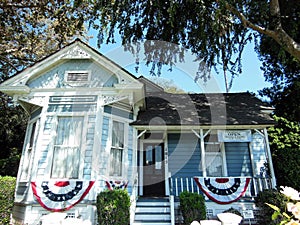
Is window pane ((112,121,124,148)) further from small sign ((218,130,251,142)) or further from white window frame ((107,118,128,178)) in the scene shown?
small sign ((218,130,251,142))

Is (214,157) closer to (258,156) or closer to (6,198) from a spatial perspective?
(258,156)

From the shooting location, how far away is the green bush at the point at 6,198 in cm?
646

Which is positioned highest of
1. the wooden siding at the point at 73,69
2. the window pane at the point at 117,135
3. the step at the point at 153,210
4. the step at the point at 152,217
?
the wooden siding at the point at 73,69

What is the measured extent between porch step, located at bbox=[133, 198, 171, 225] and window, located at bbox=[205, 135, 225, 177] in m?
2.53

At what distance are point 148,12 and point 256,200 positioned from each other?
792cm

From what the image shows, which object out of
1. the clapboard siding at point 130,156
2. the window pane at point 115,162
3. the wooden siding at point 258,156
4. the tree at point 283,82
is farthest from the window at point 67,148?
the tree at point 283,82

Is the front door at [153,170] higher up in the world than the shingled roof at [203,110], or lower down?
lower down

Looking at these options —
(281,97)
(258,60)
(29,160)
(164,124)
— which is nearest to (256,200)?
(164,124)

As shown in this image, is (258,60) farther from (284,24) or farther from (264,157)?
(264,157)

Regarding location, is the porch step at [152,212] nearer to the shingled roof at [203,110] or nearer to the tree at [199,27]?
the shingled roof at [203,110]

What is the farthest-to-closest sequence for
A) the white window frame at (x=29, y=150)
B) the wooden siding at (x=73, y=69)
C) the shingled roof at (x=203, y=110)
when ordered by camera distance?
the shingled roof at (x=203, y=110) < the wooden siding at (x=73, y=69) < the white window frame at (x=29, y=150)

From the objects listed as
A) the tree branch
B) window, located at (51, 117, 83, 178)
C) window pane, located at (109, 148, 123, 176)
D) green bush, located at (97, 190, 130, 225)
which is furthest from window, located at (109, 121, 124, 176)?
the tree branch

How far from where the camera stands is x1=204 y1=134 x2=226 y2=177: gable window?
8.91 meters

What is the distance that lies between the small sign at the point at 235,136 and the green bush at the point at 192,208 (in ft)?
8.66
